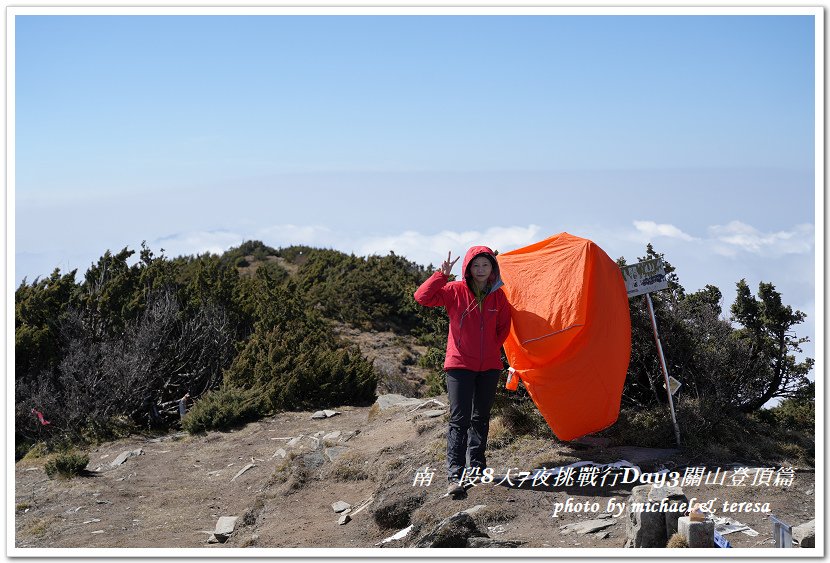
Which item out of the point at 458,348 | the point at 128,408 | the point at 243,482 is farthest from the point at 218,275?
the point at 458,348

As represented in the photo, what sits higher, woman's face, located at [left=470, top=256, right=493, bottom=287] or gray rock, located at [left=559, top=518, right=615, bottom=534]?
woman's face, located at [left=470, top=256, right=493, bottom=287]

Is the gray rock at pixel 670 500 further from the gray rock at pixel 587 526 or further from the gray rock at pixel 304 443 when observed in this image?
the gray rock at pixel 304 443

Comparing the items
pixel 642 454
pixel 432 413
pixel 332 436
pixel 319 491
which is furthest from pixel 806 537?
pixel 332 436

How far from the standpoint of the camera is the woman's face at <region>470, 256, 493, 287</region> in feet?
24.1

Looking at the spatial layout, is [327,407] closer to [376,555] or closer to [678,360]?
[678,360]

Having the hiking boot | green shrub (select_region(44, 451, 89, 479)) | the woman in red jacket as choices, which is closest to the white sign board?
the woman in red jacket

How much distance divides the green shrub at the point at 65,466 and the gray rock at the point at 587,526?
6.71 metres

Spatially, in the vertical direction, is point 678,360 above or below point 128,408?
above

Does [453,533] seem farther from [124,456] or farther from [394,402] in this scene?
[124,456]

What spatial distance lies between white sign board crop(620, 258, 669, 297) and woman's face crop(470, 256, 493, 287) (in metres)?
1.56

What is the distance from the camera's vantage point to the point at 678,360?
9.21m

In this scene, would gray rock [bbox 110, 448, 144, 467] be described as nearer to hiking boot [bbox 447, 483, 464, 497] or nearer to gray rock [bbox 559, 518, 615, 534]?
hiking boot [bbox 447, 483, 464, 497]

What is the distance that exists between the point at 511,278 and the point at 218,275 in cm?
1068

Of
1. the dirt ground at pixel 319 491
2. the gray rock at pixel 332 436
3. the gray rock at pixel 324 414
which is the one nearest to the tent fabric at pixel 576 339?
the dirt ground at pixel 319 491
